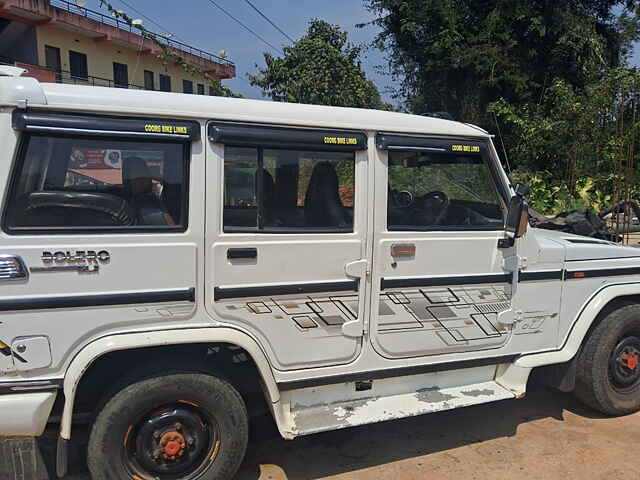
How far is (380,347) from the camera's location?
10.9ft

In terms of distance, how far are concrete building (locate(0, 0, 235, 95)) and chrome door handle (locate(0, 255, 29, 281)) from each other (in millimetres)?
20285

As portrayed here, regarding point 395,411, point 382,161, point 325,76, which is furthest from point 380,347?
point 325,76

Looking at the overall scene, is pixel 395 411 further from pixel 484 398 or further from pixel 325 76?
pixel 325 76

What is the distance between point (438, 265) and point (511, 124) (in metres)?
13.7

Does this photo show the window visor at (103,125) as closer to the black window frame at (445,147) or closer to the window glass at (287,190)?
the window glass at (287,190)

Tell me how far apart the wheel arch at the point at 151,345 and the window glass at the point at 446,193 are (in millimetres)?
1215

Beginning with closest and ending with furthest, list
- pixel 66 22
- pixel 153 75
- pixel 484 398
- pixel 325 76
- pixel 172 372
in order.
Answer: pixel 172 372 < pixel 484 398 < pixel 325 76 < pixel 66 22 < pixel 153 75

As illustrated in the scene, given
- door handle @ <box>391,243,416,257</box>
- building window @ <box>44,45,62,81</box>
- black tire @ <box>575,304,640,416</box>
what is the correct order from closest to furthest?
door handle @ <box>391,243,416,257</box>, black tire @ <box>575,304,640,416</box>, building window @ <box>44,45,62,81</box>

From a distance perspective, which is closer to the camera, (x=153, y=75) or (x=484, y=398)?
(x=484, y=398)

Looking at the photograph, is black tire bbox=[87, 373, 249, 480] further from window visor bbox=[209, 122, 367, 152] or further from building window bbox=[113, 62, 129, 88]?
building window bbox=[113, 62, 129, 88]

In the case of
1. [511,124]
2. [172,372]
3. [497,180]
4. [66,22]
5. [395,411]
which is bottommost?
[395,411]

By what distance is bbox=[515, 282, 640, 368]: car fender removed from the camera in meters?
3.76

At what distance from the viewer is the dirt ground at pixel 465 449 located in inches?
133

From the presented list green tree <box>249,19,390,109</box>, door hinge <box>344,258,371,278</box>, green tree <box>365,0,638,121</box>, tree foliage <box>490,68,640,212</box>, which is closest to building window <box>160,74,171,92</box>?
green tree <box>249,19,390,109</box>
